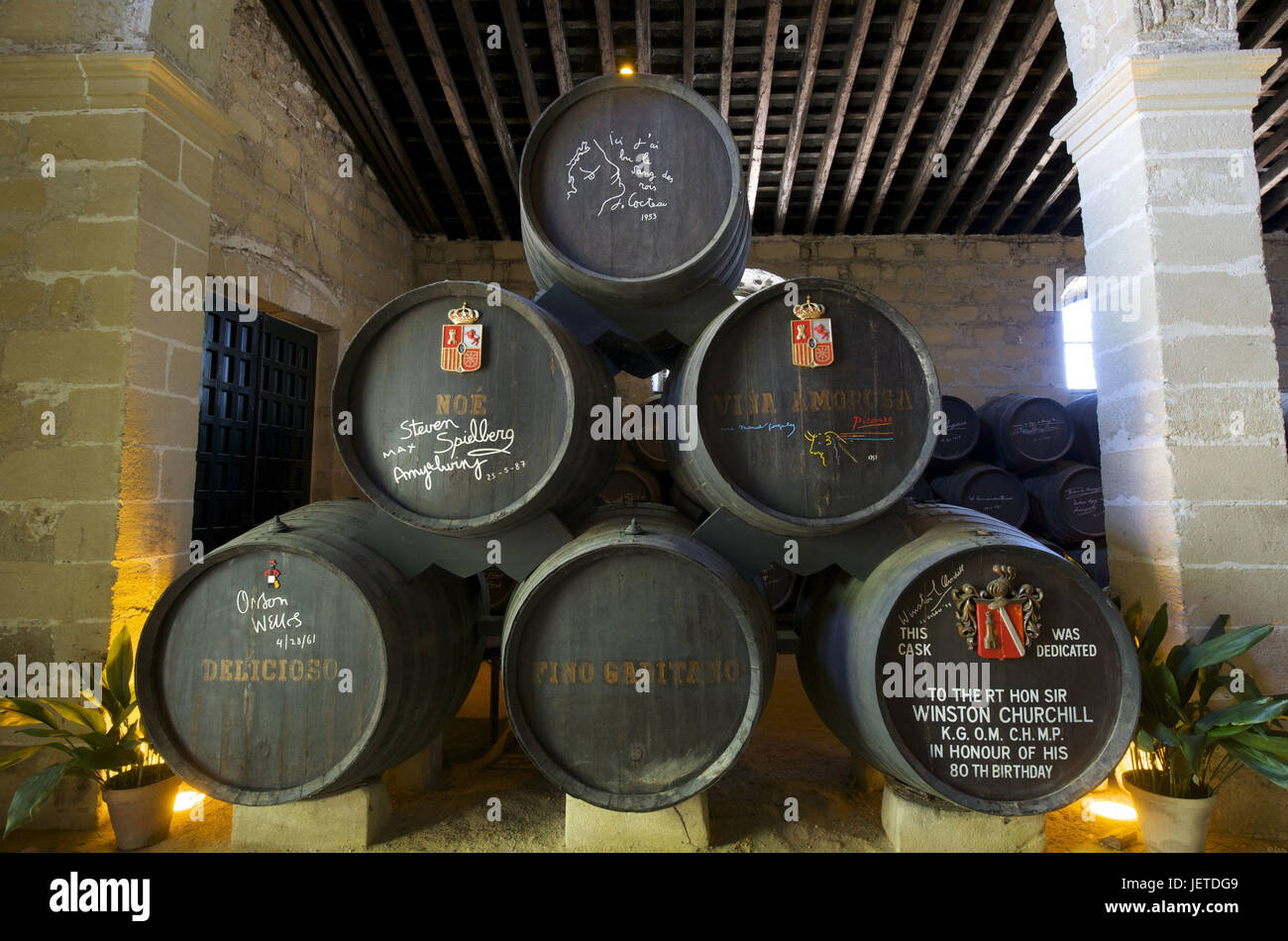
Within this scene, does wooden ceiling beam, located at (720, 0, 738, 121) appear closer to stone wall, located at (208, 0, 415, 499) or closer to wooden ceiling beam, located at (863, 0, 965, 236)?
wooden ceiling beam, located at (863, 0, 965, 236)

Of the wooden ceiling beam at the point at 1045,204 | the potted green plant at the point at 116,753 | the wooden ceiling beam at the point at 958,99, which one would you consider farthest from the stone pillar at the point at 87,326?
the wooden ceiling beam at the point at 1045,204

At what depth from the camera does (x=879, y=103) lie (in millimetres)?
4988

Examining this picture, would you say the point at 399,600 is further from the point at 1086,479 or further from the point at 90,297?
the point at 1086,479

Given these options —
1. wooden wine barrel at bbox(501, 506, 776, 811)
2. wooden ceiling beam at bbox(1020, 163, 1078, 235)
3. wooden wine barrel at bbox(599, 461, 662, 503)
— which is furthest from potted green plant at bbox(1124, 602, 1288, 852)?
wooden ceiling beam at bbox(1020, 163, 1078, 235)

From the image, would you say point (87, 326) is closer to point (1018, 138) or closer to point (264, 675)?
point (264, 675)

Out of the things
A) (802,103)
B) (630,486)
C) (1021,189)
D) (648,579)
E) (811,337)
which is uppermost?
(802,103)

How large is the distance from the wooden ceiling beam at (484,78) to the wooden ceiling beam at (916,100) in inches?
117

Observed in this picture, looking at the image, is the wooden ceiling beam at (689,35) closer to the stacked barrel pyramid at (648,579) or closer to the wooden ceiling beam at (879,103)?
the wooden ceiling beam at (879,103)

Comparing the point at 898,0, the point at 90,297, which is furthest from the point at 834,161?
the point at 90,297

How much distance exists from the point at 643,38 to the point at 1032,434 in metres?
4.08

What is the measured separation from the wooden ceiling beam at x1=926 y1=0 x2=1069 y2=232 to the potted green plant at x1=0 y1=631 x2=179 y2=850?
5.86m

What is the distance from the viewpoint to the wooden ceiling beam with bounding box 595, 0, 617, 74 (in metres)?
4.15

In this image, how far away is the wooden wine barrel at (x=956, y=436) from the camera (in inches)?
207
